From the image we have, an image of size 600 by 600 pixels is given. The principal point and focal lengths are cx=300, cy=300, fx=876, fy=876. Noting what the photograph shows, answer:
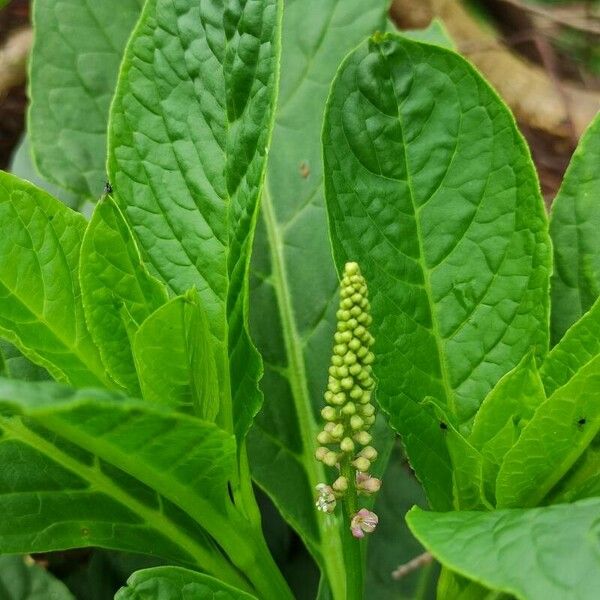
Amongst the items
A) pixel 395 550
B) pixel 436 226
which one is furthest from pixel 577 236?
pixel 395 550

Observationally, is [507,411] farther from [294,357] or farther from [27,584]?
[27,584]

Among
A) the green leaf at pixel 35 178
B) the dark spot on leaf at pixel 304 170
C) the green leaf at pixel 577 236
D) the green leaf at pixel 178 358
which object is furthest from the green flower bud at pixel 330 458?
the green leaf at pixel 35 178

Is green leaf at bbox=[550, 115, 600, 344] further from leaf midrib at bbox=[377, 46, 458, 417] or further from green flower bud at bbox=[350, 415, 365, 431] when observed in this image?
green flower bud at bbox=[350, 415, 365, 431]

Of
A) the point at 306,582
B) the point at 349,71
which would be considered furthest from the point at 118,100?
the point at 306,582

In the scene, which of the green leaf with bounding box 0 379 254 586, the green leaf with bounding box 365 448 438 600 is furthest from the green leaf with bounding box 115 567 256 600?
the green leaf with bounding box 365 448 438 600

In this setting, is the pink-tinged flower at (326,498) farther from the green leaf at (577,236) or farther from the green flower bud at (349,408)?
the green leaf at (577,236)

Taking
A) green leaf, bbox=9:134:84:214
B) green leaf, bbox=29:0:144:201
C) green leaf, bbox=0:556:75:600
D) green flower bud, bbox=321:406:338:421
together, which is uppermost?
green leaf, bbox=29:0:144:201

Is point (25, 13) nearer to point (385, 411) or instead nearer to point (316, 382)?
point (316, 382)

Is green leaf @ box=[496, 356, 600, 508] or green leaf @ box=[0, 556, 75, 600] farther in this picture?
green leaf @ box=[0, 556, 75, 600]
